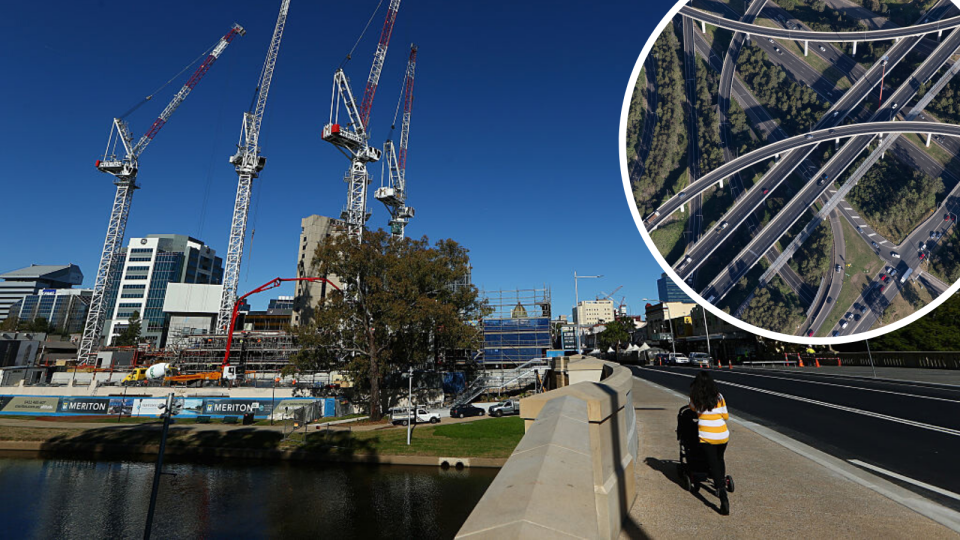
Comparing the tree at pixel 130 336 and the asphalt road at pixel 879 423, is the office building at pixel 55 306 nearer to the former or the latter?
the tree at pixel 130 336

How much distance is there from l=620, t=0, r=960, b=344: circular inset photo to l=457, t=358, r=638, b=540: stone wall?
2794 cm

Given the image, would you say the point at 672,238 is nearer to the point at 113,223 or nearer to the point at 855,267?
the point at 855,267

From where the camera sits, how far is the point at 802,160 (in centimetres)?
2689

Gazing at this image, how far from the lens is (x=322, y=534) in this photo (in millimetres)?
16312

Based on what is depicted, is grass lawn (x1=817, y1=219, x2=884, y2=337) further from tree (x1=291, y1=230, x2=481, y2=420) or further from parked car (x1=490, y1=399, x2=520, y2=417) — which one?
tree (x1=291, y1=230, x2=481, y2=420)

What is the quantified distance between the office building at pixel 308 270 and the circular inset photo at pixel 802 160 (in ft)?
235

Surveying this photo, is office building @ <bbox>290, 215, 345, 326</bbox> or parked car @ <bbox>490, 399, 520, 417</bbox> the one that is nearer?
parked car @ <bbox>490, 399, 520, 417</bbox>

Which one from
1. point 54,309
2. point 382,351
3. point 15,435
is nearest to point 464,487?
point 382,351

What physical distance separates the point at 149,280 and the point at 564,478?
15119cm

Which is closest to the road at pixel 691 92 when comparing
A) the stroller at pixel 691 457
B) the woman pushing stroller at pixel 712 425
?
the stroller at pixel 691 457

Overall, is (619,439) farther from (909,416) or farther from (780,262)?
(780,262)

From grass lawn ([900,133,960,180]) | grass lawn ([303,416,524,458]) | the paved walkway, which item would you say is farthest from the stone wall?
grass lawn ([900,133,960,180])

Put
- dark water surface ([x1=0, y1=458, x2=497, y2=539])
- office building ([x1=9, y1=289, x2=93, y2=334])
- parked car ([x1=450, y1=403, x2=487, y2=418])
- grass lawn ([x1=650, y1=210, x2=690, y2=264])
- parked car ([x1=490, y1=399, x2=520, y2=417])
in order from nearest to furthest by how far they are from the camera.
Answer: dark water surface ([x1=0, y1=458, x2=497, y2=539])
grass lawn ([x1=650, y1=210, x2=690, y2=264])
parked car ([x1=490, y1=399, x2=520, y2=417])
parked car ([x1=450, y1=403, x2=487, y2=418])
office building ([x1=9, y1=289, x2=93, y2=334])

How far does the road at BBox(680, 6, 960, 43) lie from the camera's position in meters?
25.5
